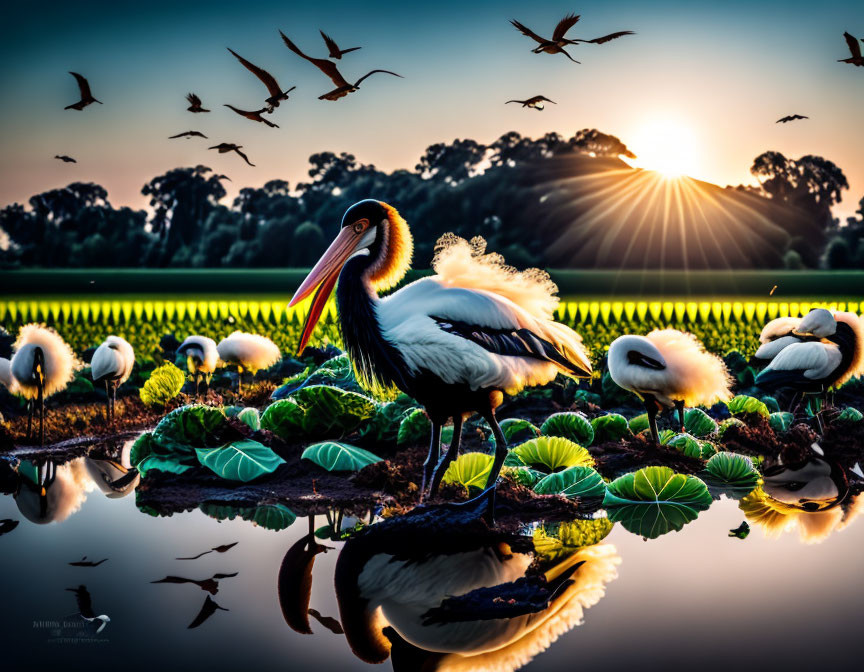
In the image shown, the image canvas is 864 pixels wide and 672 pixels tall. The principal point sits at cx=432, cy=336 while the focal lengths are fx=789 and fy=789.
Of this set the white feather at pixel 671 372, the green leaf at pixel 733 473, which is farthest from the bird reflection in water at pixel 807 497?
the white feather at pixel 671 372

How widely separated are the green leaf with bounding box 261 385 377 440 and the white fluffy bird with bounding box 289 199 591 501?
113 cm

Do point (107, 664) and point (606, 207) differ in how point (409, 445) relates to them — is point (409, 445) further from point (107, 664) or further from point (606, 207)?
point (606, 207)

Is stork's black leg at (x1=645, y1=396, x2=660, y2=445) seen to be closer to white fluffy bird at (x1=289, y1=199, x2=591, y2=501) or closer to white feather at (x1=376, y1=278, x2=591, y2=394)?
white fluffy bird at (x1=289, y1=199, x2=591, y2=501)

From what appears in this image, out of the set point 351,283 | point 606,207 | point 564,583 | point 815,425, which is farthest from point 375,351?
point 606,207

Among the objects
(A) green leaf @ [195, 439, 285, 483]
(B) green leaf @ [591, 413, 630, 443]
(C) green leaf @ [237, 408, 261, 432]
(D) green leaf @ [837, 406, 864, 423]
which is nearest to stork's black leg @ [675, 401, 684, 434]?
(B) green leaf @ [591, 413, 630, 443]

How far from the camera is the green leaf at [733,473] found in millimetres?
5211

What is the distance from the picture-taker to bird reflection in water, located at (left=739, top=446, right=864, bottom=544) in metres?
4.32

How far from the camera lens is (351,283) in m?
4.46

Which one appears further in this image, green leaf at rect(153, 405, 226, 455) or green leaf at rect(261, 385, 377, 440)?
green leaf at rect(261, 385, 377, 440)

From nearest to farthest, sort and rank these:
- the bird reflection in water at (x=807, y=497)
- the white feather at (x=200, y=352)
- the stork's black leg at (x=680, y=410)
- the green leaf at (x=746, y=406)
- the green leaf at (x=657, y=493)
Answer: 1. the bird reflection in water at (x=807, y=497)
2. the green leaf at (x=657, y=493)
3. the stork's black leg at (x=680, y=410)
4. the green leaf at (x=746, y=406)
5. the white feather at (x=200, y=352)

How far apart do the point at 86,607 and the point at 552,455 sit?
10.1 feet

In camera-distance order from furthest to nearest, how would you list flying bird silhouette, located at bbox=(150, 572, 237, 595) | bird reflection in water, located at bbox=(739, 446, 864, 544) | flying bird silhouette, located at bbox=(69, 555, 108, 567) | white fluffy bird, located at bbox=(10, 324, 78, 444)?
white fluffy bird, located at bbox=(10, 324, 78, 444), bird reflection in water, located at bbox=(739, 446, 864, 544), flying bird silhouette, located at bbox=(69, 555, 108, 567), flying bird silhouette, located at bbox=(150, 572, 237, 595)

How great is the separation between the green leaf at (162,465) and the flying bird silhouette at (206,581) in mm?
1810

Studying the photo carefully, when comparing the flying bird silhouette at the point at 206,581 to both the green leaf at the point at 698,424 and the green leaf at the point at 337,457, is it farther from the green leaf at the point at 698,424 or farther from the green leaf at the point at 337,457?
the green leaf at the point at 698,424
